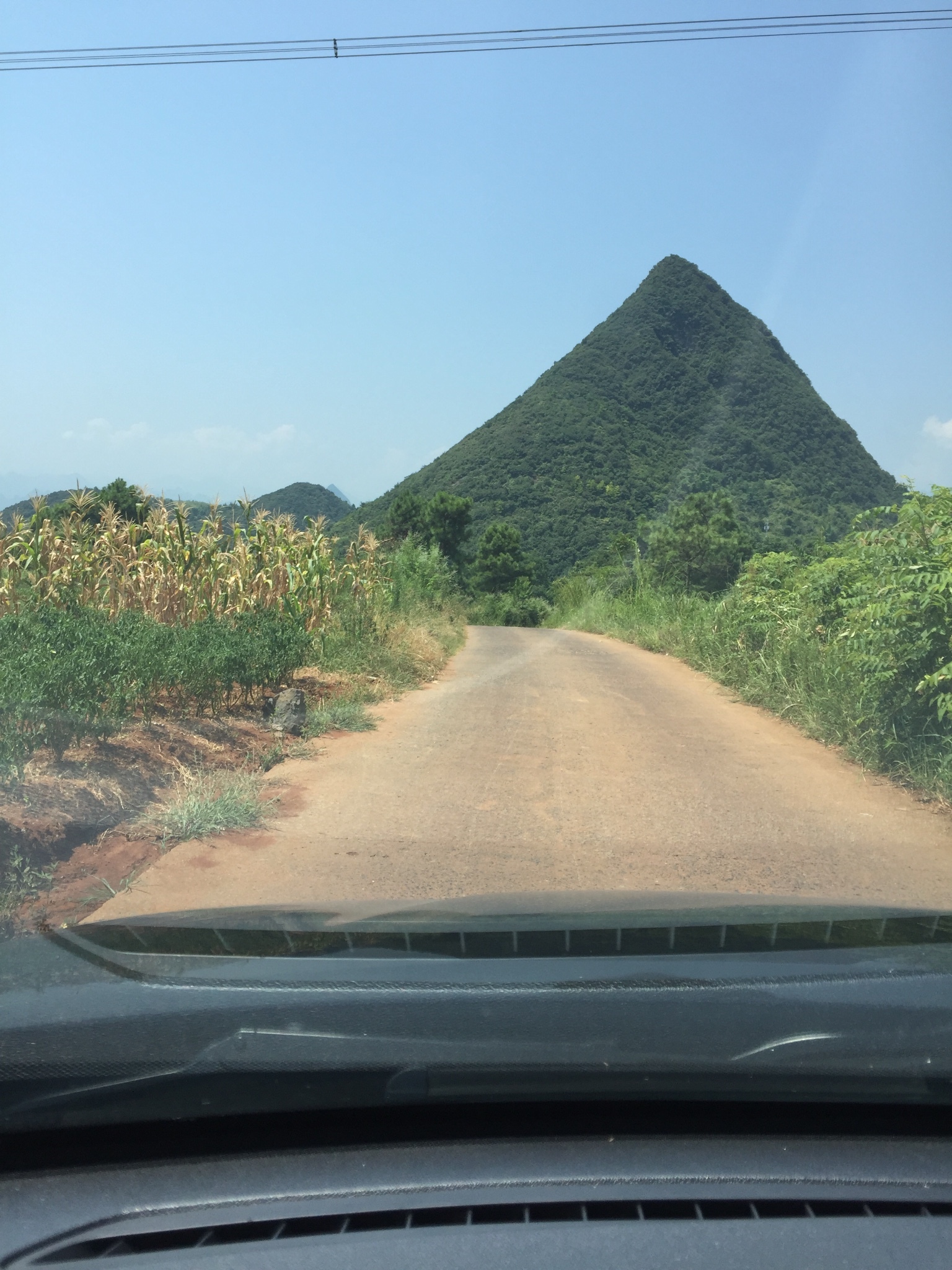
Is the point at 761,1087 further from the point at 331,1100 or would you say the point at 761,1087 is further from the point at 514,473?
the point at 514,473

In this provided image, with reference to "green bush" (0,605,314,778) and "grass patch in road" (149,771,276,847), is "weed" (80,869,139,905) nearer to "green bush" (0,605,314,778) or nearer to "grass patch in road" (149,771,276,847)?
"grass patch in road" (149,771,276,847)

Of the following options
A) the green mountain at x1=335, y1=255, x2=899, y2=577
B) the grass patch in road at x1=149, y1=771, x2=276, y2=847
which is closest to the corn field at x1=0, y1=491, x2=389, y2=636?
the grass patch in road at x1=149, y1=771, x2=276, y2=847

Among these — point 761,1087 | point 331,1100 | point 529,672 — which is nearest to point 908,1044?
point 761,1087

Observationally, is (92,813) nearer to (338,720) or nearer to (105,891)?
(105,891)

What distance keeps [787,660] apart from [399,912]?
9.89 meters

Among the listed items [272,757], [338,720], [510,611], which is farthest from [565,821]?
[510,611]

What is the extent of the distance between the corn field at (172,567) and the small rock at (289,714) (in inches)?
89.2

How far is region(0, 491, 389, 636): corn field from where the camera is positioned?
418 inches

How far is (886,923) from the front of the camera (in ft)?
10.8

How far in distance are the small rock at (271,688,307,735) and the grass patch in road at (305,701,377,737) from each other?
0.10 metres

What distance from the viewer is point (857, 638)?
9.04m

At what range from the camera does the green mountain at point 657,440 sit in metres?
50.1

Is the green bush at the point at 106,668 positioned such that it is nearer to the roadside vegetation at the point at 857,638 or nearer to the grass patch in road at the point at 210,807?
the grass patch in road at the point at 210,807

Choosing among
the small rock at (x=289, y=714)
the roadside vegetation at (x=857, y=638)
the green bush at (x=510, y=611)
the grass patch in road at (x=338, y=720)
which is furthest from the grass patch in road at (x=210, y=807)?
the green bush at (x=510, y=611)
